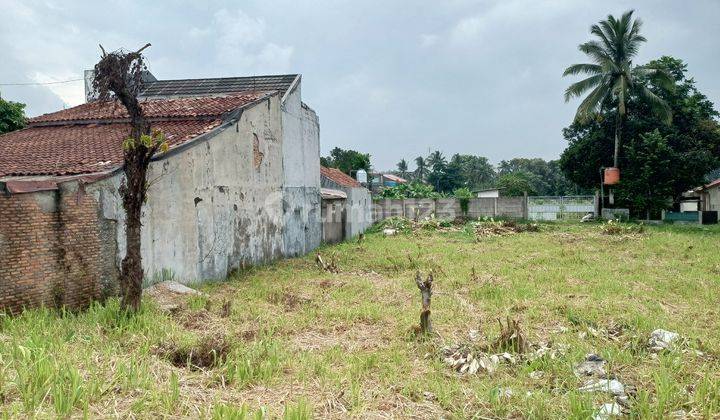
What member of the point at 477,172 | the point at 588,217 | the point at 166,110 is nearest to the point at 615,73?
the point at 588,217

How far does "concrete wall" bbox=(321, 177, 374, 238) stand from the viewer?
21.1 m

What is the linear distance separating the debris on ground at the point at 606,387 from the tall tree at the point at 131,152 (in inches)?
222

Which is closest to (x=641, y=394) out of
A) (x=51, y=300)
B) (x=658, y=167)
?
(x=51, y=300)

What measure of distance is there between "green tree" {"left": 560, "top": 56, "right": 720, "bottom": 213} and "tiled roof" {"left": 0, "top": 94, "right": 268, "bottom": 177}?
2111cm

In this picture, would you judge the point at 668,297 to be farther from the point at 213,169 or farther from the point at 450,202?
the point at 450,202

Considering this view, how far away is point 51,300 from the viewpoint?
6.89 m

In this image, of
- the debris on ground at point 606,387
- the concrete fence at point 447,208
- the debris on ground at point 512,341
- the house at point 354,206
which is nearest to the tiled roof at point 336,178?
the house at point 354,206

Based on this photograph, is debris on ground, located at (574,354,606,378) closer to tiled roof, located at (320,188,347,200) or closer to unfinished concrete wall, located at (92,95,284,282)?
unfinished concrete wall, located at (92,95,284,282)

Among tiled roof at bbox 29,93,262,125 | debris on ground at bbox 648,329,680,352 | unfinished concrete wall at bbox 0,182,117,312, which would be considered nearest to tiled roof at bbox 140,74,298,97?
tiled roof at bbox 29,93,262,125

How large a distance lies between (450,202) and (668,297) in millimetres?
20126

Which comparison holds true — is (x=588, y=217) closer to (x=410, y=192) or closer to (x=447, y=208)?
(x=447, y=208)

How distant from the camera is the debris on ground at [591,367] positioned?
485cm

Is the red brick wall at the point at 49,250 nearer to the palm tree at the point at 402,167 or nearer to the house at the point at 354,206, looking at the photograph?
the house at the point at 354,206

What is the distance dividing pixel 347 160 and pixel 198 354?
4533 centimetres
